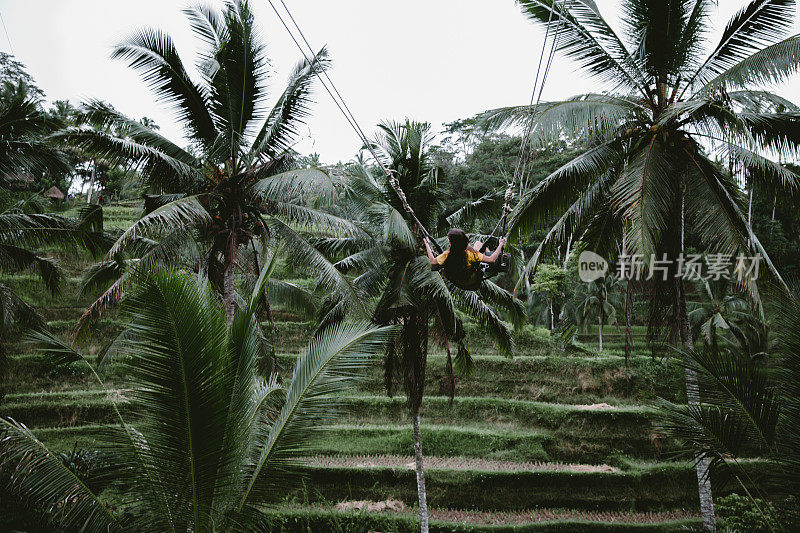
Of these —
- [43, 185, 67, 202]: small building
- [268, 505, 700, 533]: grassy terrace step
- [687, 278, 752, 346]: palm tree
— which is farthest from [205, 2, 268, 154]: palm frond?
[43, 185, 67, 202]: small building

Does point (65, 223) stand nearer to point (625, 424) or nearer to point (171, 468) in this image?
point (171, 468)

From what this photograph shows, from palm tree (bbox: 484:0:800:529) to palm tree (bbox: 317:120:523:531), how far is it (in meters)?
2.17

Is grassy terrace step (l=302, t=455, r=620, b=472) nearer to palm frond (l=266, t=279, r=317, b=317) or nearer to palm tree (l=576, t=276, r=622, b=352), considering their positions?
palm frond (l=266, t=279, r=317, b=317)

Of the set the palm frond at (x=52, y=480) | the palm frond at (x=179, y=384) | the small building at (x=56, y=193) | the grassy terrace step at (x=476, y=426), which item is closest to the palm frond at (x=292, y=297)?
the grassy terrace step at (x=476, y=426)

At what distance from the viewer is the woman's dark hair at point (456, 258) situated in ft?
16.6

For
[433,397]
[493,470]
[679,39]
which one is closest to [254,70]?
[679,39]

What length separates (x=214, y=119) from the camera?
316 inches

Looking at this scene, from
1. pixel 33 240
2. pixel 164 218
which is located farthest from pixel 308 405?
pixel 33 240

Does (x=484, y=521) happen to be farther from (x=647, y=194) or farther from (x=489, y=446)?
(x=647, y=194)

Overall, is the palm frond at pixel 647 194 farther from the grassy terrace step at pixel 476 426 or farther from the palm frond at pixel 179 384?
the grassy terrace step at pixel 476 426

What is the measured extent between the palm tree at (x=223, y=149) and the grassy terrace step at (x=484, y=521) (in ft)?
18.5

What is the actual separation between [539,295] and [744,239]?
72.6 feet

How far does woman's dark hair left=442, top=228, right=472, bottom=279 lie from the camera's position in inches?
199

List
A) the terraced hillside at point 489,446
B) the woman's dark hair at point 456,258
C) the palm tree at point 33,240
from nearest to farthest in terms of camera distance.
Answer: the woman's dark hair at point 456,258, the palm tree at point 33,240, the terraced hillside at point 489,446
